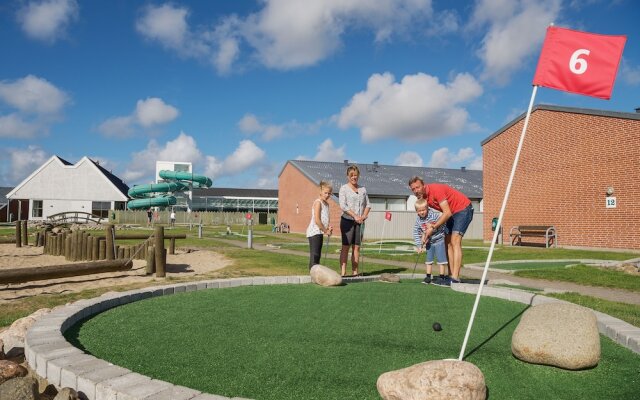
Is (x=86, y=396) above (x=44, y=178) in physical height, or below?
below

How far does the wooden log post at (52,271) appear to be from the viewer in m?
7.24

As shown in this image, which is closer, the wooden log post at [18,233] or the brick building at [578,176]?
the wooden log post at [18,233]

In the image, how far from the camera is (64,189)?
5428 centimetres

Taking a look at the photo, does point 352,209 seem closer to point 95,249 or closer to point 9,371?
point 9,371

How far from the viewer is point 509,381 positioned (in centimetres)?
321

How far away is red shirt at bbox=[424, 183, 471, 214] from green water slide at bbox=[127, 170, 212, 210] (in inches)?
2054

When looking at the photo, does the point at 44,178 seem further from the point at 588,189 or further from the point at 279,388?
the point at 279,388

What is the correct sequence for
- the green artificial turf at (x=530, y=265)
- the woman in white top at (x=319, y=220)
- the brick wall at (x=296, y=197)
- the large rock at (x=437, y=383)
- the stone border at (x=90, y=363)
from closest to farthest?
the large rock at (x=437, y=383) → the stone border at (x=90, y=363) → the woman in white top at (x=319, y=220) → the green artificial turf at (x=530, y=265) → the brick wall at (x=296, y=197)

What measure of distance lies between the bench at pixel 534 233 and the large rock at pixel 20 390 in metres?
22.0

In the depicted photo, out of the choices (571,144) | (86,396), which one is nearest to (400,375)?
(86,396)

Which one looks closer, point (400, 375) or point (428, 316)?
point (400, 375)

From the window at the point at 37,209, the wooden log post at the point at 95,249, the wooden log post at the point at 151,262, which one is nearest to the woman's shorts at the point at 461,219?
the wooden log post at the point at 151,262

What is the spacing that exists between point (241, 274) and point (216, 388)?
7673 mm

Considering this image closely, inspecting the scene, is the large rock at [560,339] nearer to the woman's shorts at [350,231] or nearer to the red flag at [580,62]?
the red flag at [580,62]
